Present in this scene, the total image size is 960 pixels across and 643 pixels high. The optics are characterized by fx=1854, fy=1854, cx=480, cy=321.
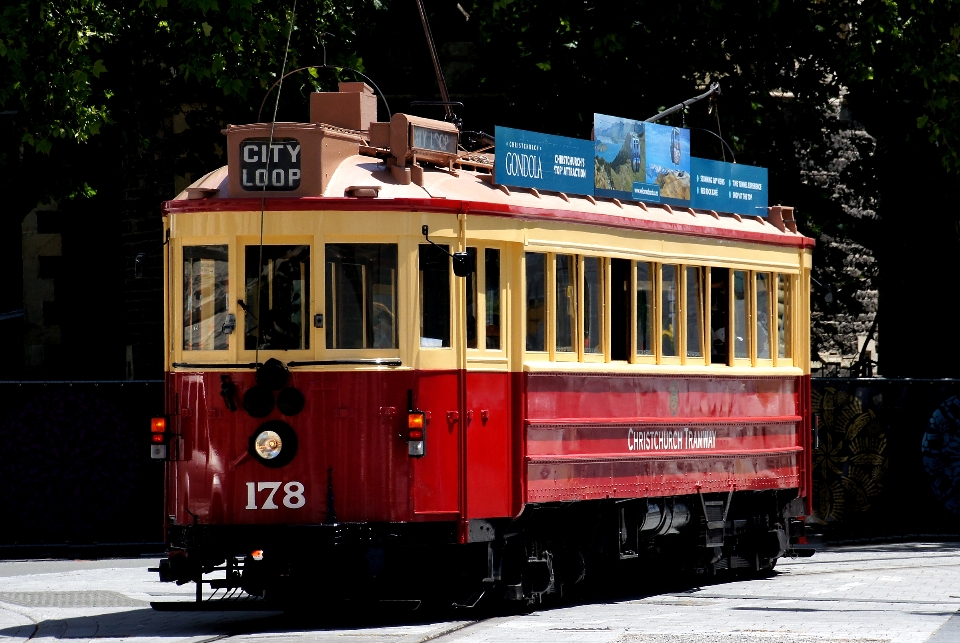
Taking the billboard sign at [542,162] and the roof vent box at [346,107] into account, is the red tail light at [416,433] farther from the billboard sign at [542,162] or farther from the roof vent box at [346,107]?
the roof vent box at [346,107]

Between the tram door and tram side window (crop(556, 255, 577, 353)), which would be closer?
the tram door

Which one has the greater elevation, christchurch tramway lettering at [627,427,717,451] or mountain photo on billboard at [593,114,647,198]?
mountain photo on billboard at [593,114,647,198]

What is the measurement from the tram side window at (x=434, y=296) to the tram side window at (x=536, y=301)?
2.54ft

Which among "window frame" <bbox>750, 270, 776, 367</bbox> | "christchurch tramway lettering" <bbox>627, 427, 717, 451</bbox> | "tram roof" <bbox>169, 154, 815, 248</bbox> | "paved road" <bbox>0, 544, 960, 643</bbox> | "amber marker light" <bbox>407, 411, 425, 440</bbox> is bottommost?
"paved road" <bbox>0, 544, 960, 643</bbox>

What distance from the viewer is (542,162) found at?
12938mm

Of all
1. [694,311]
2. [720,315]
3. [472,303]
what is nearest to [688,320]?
[694,311]

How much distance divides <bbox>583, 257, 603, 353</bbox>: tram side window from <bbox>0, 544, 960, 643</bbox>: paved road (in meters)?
1.85

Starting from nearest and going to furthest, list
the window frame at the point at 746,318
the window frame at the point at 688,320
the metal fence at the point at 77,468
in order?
the window frame at the point at 688,320 → the window frame at the point at 746,318 → the metal fence at the point at 77,468

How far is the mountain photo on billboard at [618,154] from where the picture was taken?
13.6 metres

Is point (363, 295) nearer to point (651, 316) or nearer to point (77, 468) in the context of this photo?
point (651, 316)

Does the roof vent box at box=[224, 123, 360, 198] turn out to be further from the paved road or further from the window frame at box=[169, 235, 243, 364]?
the paved road

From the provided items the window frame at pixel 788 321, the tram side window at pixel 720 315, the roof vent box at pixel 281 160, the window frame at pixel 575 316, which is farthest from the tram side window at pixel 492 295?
the window frame at pixel 788 321

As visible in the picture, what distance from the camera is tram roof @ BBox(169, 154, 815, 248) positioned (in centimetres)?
1166

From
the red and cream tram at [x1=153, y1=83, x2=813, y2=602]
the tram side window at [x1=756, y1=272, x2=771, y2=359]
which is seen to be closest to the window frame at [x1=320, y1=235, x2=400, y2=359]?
the red and cream tram at [x1=153, y1=83, x2=813, y2=602]
